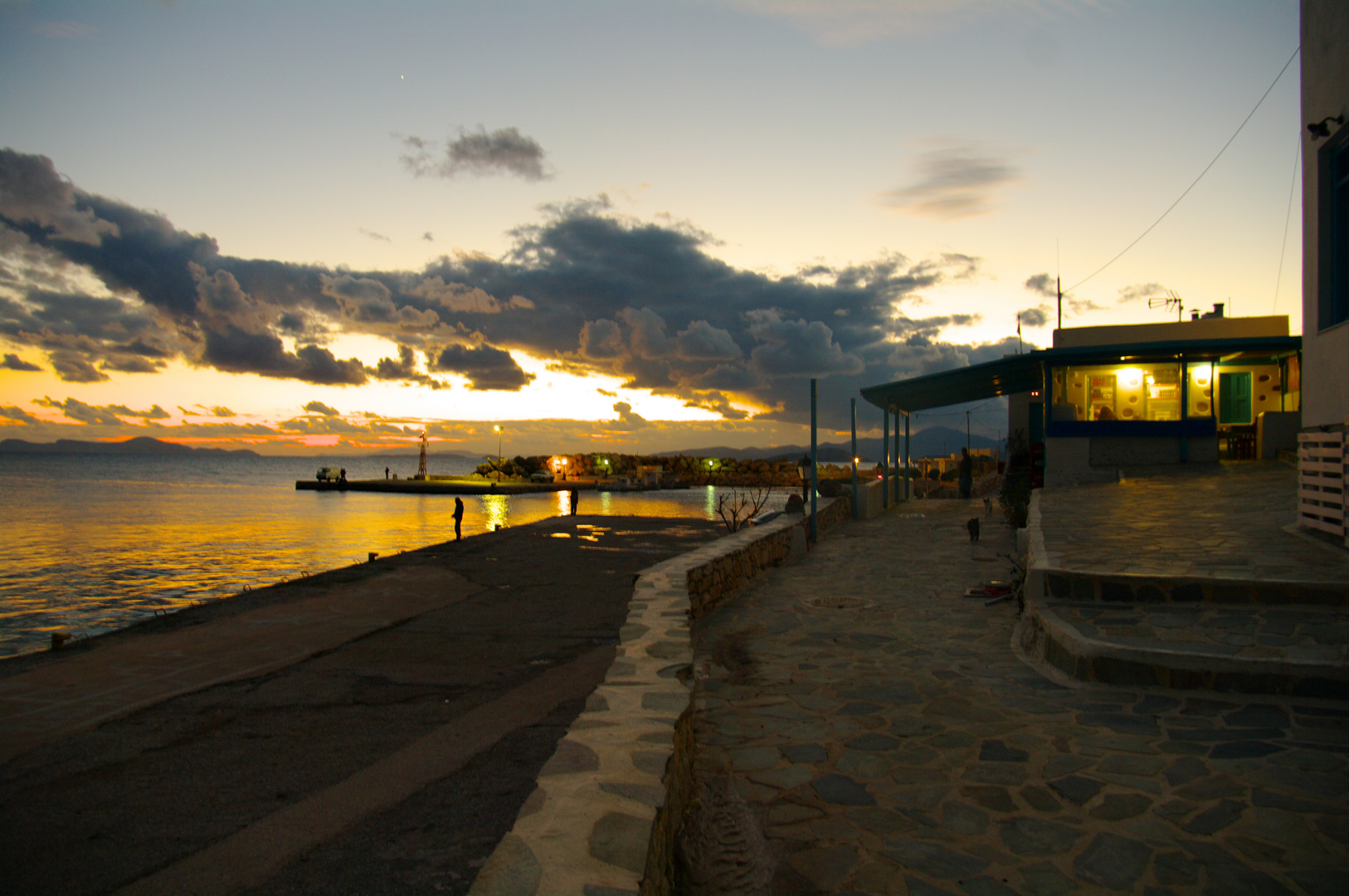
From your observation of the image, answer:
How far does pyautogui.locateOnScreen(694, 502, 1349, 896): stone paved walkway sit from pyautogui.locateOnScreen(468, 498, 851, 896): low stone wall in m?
0.51

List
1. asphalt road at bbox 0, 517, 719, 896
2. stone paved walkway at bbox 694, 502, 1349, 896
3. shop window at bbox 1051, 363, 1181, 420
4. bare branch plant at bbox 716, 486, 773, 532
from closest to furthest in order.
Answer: stone paved walkway at bbox 694, 502, 1349, 896
asphalt road at bbox 0, 517, 719, 896
shop window at bbox 1051, 363, 1181, 420
bare branch plant at bbox 716, 486, 773, 532

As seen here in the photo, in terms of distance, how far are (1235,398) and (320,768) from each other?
22.8m

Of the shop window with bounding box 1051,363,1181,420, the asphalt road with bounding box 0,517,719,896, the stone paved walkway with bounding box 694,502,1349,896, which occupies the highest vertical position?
the shop window with bounding box 1051,363,1181,420

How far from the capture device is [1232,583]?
591cm

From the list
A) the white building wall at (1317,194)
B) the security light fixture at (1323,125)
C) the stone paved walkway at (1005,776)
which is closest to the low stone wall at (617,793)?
the stone paved walkway at (1005,776)

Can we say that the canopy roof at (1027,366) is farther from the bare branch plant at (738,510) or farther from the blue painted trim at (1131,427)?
the bare branch plant at (738,510)

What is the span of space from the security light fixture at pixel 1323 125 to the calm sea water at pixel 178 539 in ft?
69.6

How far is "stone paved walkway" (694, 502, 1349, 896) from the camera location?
110 inches

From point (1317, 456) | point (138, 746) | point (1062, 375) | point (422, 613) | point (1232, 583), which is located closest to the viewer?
point (138, 746)

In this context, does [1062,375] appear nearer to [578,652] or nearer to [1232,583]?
[1232,583]

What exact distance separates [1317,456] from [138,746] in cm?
1117

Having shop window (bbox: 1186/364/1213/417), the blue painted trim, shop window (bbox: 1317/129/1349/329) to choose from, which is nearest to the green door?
shop window (bbox: 1186/364/1213/417)

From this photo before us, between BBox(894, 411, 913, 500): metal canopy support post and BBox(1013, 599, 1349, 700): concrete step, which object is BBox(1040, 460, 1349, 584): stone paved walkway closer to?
BBox(1013, 599, 1349, 700): concrete step

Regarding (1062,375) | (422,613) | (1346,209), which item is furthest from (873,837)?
(1062,375)
